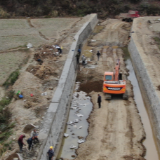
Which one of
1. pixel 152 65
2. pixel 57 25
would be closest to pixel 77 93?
pixel 152 65

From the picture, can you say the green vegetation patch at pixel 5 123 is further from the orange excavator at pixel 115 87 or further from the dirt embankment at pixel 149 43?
the dirt embankment at pixel 149 43

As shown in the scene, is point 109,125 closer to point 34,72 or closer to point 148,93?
point 148,93

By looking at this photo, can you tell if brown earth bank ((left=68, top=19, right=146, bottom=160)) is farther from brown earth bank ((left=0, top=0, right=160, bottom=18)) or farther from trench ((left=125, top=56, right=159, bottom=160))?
brown earth bank ((left=0, top=0, right=160, bottom=18))

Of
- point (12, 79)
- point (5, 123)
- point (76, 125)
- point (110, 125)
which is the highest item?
point (12, 79)

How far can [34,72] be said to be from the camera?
932 inches

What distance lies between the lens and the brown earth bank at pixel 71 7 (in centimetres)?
5603

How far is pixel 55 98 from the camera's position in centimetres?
1861

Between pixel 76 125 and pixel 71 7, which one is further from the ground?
pixel 71 7

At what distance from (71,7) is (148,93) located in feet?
133

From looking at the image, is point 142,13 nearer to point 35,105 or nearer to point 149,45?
point 149,45

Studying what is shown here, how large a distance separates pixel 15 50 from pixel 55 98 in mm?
13778

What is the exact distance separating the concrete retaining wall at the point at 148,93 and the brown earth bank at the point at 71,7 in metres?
28.7

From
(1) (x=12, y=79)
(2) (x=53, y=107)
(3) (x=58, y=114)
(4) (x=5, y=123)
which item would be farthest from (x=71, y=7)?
(4) (x=5, y=123)

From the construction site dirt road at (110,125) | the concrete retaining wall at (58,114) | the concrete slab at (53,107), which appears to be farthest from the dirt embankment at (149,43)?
the concrete slab at (53,107)
